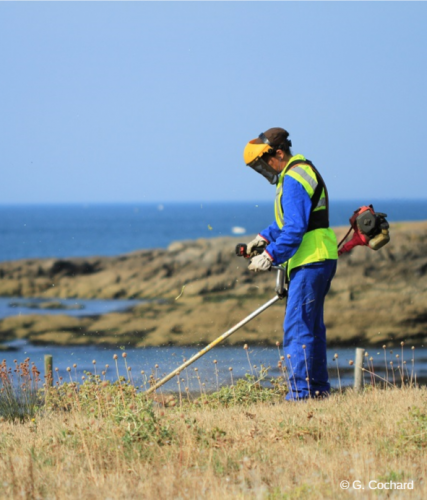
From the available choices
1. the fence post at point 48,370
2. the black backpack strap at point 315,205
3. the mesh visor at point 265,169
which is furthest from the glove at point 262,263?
the fence post at point 48,370

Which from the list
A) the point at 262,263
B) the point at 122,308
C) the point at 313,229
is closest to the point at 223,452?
the point at 262,263

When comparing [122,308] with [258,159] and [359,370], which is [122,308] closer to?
[359,370]

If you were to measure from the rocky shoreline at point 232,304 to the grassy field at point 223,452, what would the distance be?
463 inches

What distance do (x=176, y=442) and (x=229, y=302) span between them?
Result: 52.3 feet

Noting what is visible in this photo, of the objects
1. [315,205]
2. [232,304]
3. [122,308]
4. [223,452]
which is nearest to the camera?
[223,452]

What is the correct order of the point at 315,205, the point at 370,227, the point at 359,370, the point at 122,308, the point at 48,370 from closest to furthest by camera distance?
the point at 315,205, the point at 370,227, the point at 359,370, the point at 48,370, the point at 122,308

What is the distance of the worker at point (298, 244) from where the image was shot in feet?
22.0

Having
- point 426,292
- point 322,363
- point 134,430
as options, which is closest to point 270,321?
point 426,292

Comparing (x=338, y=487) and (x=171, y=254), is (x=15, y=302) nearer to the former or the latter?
(x=171, y=254)

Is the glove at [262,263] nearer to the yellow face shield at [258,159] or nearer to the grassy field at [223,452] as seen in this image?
the yellow face shield at [258,159]

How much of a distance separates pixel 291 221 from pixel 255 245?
546mm

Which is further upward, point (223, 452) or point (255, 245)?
point (255, 245)

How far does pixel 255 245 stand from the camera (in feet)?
23.4

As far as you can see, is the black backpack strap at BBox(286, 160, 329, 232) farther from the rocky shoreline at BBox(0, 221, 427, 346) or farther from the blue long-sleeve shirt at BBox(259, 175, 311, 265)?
the rocky shoreline at BBox(0, 221, 427, 346)
